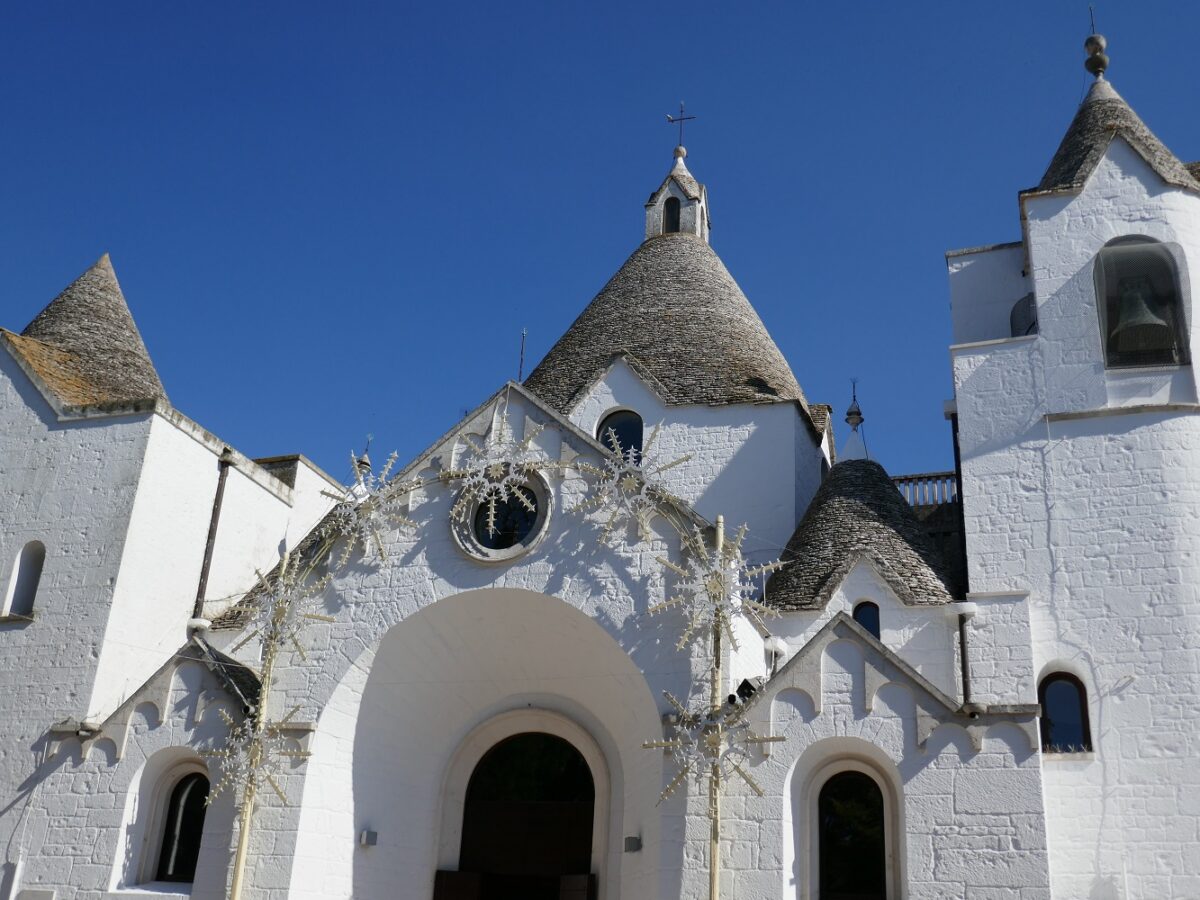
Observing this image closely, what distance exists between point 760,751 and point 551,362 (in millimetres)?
12200

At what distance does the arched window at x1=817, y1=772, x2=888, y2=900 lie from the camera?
13.4 metres

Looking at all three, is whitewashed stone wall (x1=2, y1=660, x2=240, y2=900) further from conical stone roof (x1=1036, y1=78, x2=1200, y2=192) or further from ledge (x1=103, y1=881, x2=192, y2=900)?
conical stone roof (x1=1036, y1=78, x2=1200, y2=192)

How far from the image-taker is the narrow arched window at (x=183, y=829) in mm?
15625

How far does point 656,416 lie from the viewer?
71.2 ft

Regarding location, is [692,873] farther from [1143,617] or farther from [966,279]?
[966,279]

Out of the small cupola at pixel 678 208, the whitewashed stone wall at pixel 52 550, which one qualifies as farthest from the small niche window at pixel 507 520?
the small cupola at pixel 678 208

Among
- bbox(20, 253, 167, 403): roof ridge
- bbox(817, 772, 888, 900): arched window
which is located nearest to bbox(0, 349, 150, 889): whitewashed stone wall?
bbox(20, 253, 167, 403): roof ridge

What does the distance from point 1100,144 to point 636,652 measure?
11.3 m

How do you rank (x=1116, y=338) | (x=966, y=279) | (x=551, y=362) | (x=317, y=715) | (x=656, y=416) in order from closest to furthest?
(x=317, y=715) < (x=1116, y=338) < (x=966, y=279) < (x=656, y=416) < (x=551, y=362)

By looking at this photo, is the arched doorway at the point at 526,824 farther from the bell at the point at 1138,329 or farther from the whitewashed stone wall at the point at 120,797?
the bell at the point at 1138,329

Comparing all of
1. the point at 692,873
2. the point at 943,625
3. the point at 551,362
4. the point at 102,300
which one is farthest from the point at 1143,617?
the point at 102,300

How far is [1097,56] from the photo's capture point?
2114cm

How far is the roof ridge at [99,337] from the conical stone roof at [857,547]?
1066cm

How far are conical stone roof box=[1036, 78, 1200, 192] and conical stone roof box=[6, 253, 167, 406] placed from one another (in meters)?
15.2
